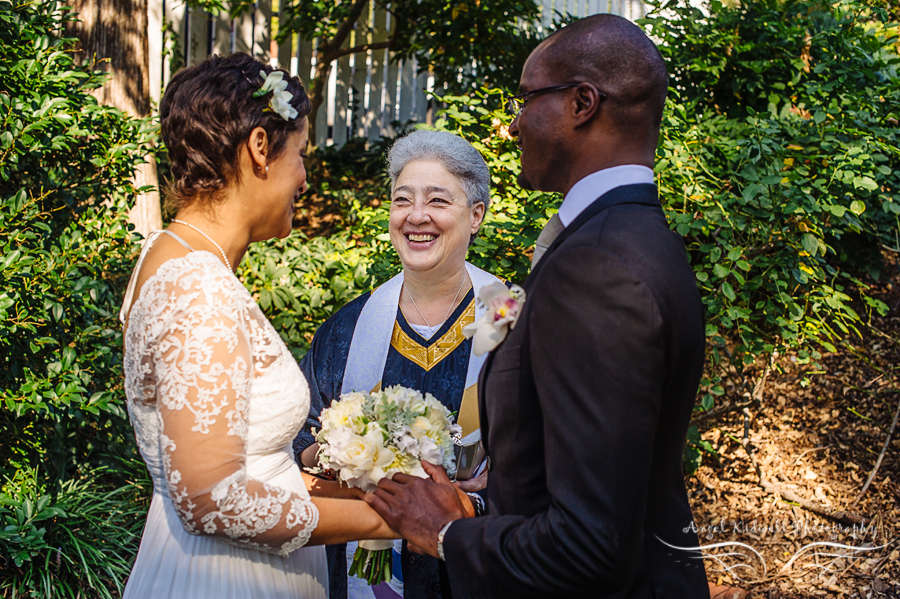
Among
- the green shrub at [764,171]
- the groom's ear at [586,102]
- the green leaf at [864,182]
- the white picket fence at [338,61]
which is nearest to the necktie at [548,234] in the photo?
the groom's ear at [586,102]

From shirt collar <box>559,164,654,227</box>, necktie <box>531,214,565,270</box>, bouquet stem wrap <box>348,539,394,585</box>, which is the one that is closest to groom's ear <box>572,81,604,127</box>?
shirt collar <box>559,164,654,227</box>

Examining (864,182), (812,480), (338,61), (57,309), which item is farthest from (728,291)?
(338,61)

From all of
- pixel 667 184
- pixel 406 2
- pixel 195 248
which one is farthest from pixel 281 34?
pixel 195 248

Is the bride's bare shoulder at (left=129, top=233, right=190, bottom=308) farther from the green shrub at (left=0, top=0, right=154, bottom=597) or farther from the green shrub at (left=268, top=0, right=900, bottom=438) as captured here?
the green shrub at (left=268, top=0, right=900, bottom=438)

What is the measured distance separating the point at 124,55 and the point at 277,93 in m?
3.93

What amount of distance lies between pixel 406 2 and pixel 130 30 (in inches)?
144

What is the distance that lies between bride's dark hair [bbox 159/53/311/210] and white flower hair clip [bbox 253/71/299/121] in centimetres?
2

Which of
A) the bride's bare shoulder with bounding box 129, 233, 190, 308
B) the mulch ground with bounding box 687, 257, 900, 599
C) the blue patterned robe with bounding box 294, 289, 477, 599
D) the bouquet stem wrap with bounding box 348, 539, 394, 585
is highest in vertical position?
the bride's bare shoulder with bounding box 129, 233, 190, 308

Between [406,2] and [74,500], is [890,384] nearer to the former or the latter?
[74,500]

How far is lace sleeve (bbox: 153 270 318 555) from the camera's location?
1.63 meters

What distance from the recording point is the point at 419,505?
1.86m

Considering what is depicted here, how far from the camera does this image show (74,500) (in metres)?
3.88

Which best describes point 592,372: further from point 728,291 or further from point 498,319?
point 728,291

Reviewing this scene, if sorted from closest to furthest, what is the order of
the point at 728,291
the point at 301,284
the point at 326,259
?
1. the point at 728,291
2. the point at 301,284
3. the point at 326,259
